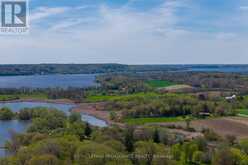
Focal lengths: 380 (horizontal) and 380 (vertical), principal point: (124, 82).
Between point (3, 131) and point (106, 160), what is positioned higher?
point (106, 160)

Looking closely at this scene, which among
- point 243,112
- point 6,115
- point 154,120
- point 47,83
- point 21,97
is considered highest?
point 243,112

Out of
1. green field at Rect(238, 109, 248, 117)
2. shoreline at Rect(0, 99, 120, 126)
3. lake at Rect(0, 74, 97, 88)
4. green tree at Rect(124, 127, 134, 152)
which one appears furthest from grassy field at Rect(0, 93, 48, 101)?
green tree at Rect(124, 127, 134, 152)

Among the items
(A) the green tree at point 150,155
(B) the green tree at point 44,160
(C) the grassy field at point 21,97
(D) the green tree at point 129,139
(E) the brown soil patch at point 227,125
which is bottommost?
(C) the grassy field at point 21,97

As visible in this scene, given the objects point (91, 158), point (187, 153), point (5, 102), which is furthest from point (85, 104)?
point (91, 158)

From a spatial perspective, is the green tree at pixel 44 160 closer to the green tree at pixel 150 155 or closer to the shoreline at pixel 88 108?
the green tree at pixel 150 155

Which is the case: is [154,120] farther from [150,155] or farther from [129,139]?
[150,155]

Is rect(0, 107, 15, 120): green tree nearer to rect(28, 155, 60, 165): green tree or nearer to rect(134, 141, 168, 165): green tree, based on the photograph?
rect(134, 141, 168, 165): green tree

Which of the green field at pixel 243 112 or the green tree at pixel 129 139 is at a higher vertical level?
the green tree at pixel 129 139

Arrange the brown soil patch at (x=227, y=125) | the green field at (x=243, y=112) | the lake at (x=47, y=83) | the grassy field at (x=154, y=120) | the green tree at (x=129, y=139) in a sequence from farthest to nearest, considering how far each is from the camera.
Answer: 1. the lake at (x=47, y=83)
2. the green field at (x=243, y=112)
3. the grassy field at (x=154, y=120)
4. the brown soil patch at (x=227, y=125)
5. the green tree at (x=129, y=139)

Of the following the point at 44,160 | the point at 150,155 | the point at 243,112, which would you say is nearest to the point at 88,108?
the point at 243,112

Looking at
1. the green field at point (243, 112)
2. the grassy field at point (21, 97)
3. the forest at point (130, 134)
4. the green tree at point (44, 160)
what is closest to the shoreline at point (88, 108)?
the forest at point (130, 134)

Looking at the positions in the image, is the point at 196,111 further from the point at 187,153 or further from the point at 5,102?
the point at 5,102
